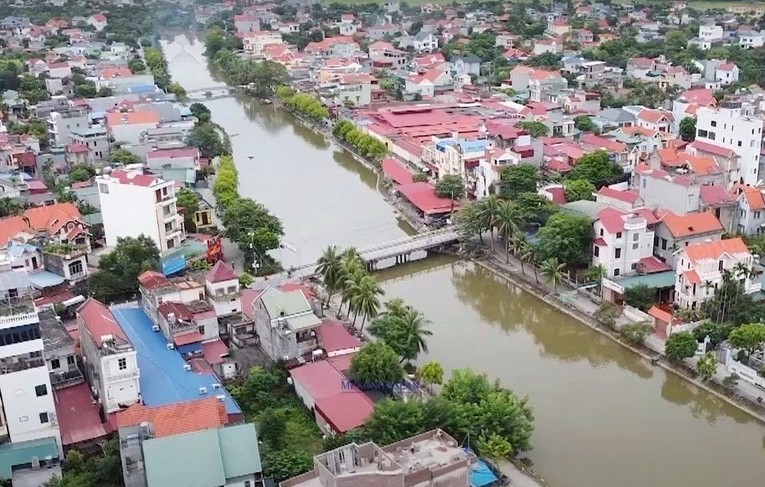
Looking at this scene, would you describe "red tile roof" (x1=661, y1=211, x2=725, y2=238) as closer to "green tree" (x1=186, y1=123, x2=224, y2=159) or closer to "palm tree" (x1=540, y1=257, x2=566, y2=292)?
"palm tree" (x1=540, y1=257, x2=566, y2=292)

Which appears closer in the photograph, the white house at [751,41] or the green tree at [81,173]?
the green tree at [81,173]

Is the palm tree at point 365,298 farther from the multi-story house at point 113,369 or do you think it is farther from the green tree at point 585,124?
the green tree at point 585,124

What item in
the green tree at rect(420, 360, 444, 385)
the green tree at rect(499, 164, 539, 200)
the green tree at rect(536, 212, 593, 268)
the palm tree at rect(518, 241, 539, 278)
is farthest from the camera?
the green tree at rect(499, 164, 539, 200)

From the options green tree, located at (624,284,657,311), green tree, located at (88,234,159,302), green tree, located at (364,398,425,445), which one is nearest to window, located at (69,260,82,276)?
green tree, located at (88,234,159,302)

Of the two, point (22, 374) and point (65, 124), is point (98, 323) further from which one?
point (65, 124)

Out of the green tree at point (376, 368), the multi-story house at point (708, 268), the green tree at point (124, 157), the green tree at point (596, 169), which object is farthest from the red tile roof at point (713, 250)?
the green tree at point (124, 157)

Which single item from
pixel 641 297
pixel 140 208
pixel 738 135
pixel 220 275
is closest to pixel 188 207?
pixel 140 208
